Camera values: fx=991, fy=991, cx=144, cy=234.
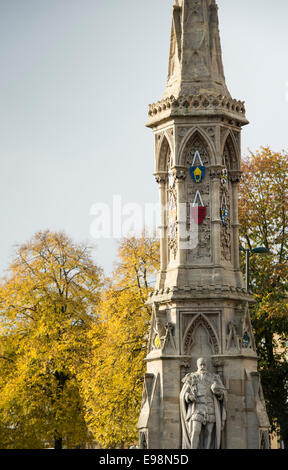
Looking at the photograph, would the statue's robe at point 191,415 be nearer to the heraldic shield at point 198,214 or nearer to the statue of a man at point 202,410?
the statue of a man at point 202,410

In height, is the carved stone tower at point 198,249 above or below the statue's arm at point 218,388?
above

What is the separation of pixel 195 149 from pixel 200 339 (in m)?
4.13

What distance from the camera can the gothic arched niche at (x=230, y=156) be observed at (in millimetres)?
21817

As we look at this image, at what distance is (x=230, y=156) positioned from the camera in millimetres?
21953

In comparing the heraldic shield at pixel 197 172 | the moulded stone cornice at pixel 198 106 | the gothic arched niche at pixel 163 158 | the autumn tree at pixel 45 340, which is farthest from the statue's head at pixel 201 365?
the autumn tree at pixel 45 340

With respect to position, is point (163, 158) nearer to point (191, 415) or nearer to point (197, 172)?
point (197, 172)

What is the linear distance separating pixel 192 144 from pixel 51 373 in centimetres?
1975

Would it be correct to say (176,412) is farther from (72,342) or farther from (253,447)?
(72,342)

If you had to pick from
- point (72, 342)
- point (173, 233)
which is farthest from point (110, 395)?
point (173, 233)

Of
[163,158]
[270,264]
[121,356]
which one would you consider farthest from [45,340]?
[163,158]

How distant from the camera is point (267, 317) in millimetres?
31797

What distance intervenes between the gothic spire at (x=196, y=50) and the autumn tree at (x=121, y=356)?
42.9ft

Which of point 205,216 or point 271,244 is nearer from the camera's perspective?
point 205,216

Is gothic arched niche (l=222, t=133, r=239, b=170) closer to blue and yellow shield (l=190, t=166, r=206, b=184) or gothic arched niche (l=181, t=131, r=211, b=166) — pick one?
gothic arched niche (l=181, t=131, r=211, b=166)
